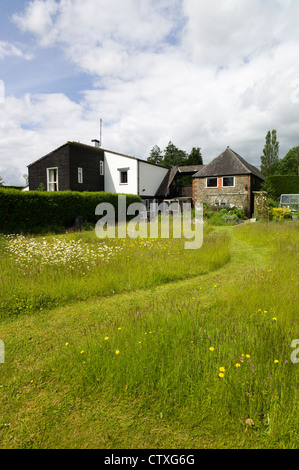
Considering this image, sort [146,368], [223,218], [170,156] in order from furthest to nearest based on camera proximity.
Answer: [170,156] < [223,218] < [146,368]

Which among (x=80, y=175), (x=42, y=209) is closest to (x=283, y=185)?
(x=80, y=175)

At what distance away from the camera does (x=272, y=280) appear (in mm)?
5832

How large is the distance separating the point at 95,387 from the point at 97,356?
0.33 metres

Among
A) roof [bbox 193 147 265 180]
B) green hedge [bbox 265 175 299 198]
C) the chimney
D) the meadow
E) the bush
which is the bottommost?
the meadow

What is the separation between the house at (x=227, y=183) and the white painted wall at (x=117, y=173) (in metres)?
7.49

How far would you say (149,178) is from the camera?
29.0m

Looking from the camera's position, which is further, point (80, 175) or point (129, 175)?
point (129, 175)

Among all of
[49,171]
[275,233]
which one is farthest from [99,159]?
[275,233]

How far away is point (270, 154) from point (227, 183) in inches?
1112

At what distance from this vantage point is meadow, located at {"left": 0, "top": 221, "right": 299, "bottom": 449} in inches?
92.3

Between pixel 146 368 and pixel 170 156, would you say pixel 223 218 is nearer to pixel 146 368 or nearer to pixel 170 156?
pixel 146 368

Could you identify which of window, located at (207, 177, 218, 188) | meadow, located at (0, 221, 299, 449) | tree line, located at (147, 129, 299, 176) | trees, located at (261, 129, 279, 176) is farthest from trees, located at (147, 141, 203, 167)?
meadow, located at (0, 221, 299, 449)

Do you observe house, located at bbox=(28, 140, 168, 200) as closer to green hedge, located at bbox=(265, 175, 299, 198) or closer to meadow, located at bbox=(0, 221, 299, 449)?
green hedge, located at bbox=(265, 175, 299, 198)
